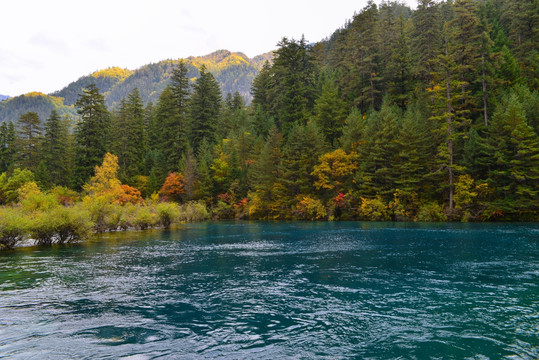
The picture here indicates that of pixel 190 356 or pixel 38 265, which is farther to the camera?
pixel 38 265

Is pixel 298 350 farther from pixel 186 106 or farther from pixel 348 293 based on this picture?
pixel 186 106

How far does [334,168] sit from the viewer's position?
51.5 metres

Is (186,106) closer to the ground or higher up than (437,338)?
higher up

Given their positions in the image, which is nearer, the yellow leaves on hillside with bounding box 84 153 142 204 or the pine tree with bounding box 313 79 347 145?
the yellow leaves on hillside with bounding box 84 153 142 204

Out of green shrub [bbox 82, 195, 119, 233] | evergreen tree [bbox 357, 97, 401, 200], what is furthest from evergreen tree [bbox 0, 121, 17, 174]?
evergreen tree [bbox 357, 97, 401, 200]

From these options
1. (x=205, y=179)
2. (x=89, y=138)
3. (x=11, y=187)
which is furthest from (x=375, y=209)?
(x=89, y=138)

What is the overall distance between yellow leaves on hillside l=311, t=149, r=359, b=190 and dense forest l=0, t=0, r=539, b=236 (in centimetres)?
21

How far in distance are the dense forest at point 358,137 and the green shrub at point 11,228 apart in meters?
21.9

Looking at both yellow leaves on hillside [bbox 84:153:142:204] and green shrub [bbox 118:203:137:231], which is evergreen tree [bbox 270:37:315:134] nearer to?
yellow leaves on hillside [bbox 84:153:142:204]

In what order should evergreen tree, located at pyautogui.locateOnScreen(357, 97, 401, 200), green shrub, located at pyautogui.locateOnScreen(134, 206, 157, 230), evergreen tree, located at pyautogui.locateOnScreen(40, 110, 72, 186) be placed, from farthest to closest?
evergreen tree, located at pyautogui.locateOnScreen(40, 110, 72, 186) < evergreen tree, located at pyautogui.locateOnScreen(357, 97, 401, 200) < green shrub, located at pyautogui.locateOnScreen(134, 206, 157, 230)

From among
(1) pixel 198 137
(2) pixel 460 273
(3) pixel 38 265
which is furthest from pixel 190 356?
(1) pixel 198 137

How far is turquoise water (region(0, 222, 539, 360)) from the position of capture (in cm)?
688

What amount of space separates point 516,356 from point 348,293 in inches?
197

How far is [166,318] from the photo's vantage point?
8.80m
